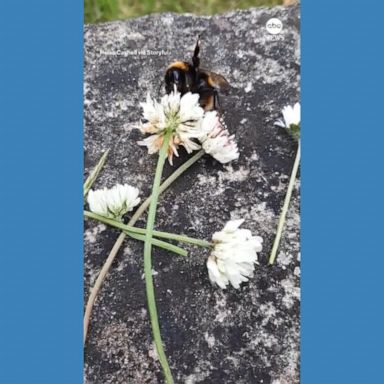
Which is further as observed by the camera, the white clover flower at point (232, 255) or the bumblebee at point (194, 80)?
the bumblebee at point (194, 80)

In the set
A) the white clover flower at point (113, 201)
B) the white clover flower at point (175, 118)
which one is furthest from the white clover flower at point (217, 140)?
the white clover flower at point (113, 201)

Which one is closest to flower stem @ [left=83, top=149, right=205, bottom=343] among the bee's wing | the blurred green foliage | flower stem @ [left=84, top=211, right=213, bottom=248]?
flower stem @ [left=84, top=211, right=213, bottom=248]

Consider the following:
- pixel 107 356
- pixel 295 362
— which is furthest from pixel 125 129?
pixel 295 362

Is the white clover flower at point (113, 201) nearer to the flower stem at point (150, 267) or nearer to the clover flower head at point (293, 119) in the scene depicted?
the flower stem at point (150, 267)

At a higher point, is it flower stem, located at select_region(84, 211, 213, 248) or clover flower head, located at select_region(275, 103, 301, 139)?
clover flower head, located at select_region(275, 103, 301, 139)

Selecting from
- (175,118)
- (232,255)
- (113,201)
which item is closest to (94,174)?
(113,201)

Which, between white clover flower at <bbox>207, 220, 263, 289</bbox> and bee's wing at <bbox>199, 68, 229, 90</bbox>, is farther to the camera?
bee's wing at <bbox>199, 68, 229, 90</bbox>

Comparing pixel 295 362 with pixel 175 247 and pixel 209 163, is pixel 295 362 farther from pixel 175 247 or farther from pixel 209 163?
pixel 209 163

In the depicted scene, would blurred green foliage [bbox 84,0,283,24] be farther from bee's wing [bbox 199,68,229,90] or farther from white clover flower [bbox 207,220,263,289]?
white clover flower [bbox 207,220,263,289]
